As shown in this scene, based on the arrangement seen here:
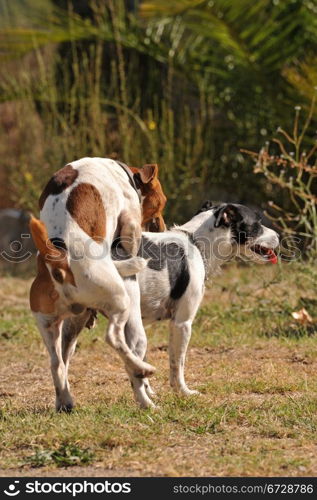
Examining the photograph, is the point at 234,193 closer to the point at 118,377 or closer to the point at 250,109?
the point at 250,109

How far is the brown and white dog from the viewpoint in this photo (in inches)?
193

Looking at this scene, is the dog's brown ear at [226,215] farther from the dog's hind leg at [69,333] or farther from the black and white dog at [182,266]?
the dog's hind leg at [69,333]

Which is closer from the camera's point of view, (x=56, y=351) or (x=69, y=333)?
(x=56, y=351)

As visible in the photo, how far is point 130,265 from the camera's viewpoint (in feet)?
16.9

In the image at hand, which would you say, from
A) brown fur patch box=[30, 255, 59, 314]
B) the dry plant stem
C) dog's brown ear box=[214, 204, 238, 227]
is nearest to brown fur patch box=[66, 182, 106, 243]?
brown fur patch box=[30, 255, 59, 314]

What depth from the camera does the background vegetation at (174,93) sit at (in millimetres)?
10570

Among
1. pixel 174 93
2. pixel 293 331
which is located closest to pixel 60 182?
pixel 293 331

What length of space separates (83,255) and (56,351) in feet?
2.00

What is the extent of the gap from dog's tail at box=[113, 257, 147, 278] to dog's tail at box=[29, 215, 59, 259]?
40cm

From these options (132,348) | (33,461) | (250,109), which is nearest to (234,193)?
(250,109)

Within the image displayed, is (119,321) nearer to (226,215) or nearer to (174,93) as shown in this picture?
(226,215)
